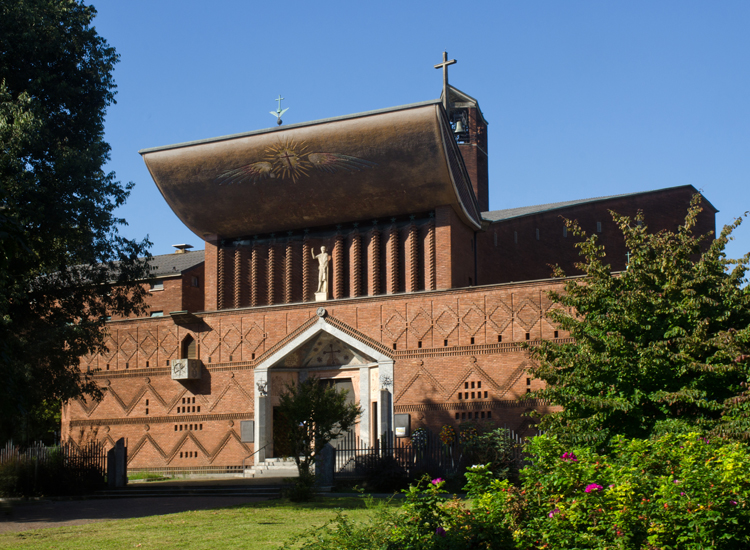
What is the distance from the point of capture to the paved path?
16361 mm

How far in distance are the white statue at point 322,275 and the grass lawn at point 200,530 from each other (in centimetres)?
1190

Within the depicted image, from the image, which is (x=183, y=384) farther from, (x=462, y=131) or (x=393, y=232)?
(x=462, y=131)

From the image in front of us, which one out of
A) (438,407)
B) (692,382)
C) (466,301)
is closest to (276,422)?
(438,407)

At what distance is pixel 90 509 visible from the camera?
743 inches

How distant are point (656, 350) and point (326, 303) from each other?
1488cm

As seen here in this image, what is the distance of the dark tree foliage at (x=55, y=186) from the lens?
1897cm

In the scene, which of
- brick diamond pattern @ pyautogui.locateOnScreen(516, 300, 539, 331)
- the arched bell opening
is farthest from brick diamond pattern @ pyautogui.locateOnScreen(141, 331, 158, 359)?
brick diamond pattern @ pyautogui.locateOnScreen(516, 300, 539, 331)

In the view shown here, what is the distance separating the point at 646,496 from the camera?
28.2 feet

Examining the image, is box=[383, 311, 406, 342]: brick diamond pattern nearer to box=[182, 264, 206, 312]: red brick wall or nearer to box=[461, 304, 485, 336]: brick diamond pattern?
box=[461, 304, 485, 336]: brick diamond pattern

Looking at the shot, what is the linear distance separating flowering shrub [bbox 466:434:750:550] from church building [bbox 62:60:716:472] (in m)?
14.5

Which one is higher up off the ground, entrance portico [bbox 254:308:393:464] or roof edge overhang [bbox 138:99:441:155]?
roof edge overhang [bbox 138:99:441:155]

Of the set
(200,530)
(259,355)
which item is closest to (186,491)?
(259,355)

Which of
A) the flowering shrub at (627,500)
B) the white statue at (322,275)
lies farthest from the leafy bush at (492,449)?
the flowering shrub at (627,500)

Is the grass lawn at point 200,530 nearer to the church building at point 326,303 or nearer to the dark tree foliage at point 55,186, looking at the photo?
the dark tree foliage at point 55,186
